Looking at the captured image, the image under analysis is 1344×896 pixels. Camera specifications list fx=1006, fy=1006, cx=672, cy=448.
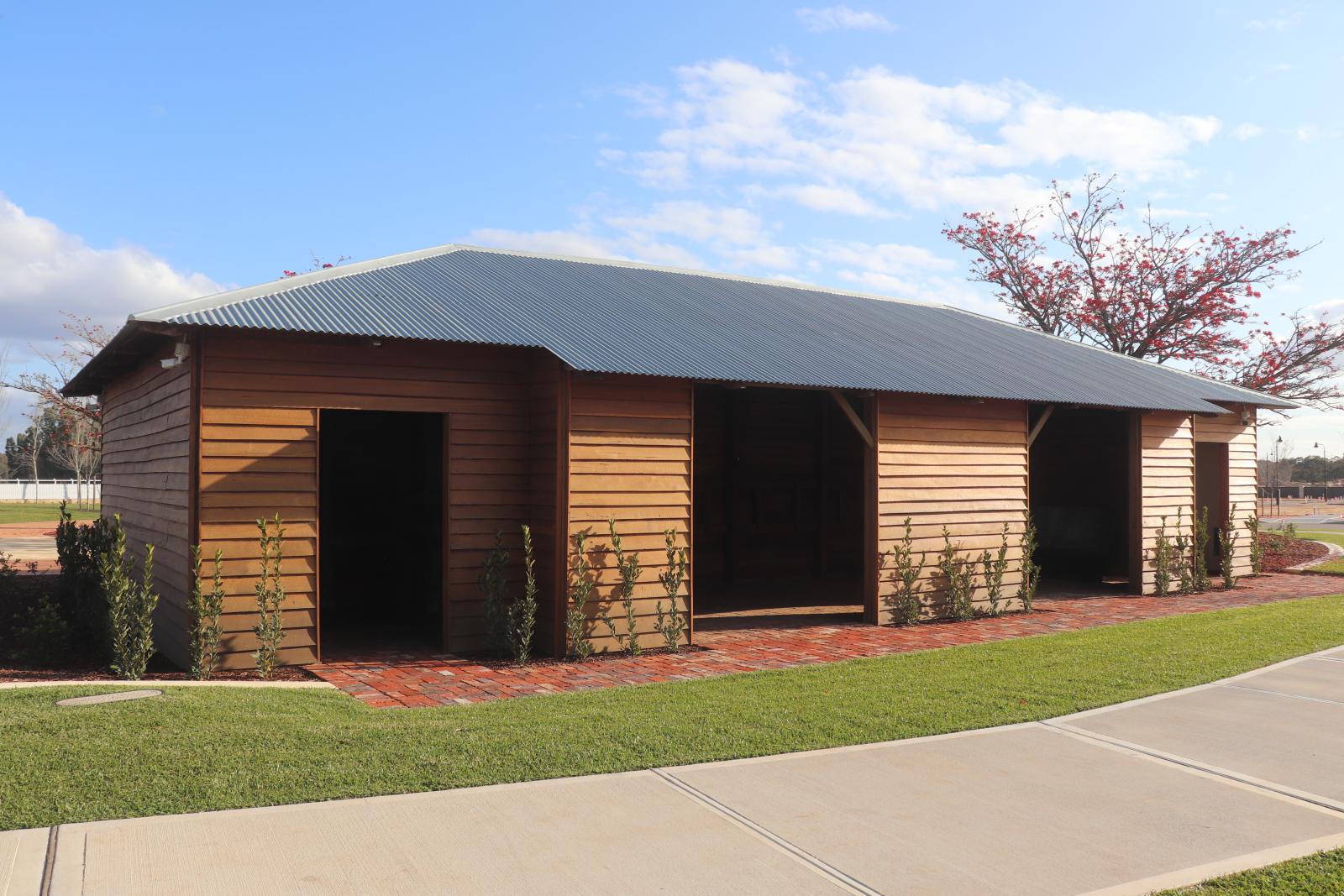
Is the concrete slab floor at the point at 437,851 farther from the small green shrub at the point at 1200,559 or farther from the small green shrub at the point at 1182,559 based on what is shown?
the small green shrub at the point at 1200,559

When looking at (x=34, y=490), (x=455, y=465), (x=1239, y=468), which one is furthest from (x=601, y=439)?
(x=34, y=490)

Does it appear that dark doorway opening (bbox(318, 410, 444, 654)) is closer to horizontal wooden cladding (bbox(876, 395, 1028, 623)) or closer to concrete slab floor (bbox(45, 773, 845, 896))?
horizontal wooden cladding (bbox(876, 395, 1028, 623))

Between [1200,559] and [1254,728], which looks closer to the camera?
[1254,728]

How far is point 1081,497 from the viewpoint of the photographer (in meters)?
17.7

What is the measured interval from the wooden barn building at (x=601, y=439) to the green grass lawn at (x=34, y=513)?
20999 mm

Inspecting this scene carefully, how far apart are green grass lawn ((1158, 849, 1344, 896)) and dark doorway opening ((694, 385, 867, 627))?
10076 mm

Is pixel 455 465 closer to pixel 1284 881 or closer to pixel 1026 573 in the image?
pixel 1284 881

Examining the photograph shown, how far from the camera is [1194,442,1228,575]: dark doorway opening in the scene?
16.8m

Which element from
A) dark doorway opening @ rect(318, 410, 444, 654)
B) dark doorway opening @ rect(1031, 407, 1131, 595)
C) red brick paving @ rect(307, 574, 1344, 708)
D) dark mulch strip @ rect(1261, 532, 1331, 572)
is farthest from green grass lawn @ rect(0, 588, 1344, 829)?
dark mulch strip @ rect(1261, 532, 1331, 572)

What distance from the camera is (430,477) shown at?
11516mm

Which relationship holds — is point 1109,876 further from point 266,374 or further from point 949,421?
point 949,421

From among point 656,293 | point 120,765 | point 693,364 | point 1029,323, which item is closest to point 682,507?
point 693,364

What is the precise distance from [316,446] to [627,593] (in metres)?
3.11

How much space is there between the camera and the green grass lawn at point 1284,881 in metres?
3.89
